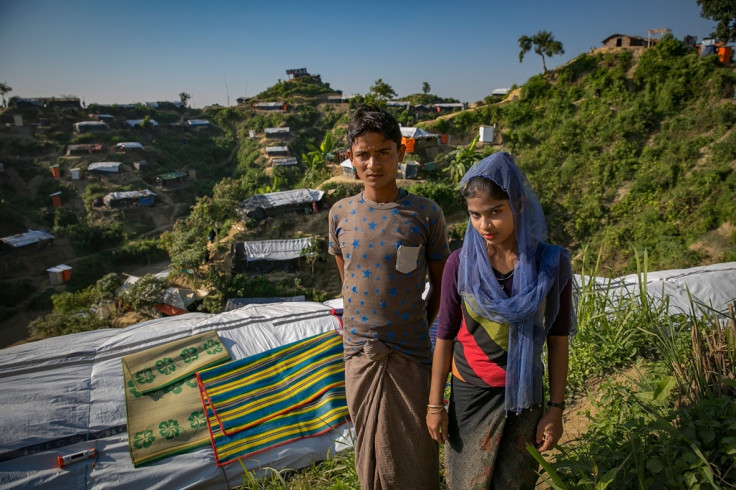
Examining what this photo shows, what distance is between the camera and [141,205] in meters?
25.3

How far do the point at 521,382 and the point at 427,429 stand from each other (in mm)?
496

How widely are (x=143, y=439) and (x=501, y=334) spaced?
271 cm

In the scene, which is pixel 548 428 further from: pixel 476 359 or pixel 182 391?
pixel 182 391

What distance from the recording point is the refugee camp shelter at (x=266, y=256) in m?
→ 14.0

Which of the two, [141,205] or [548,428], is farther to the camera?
[141,205]

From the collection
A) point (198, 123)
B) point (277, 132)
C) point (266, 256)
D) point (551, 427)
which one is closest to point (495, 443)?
point (551, 427)

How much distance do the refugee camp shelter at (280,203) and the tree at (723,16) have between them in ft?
52.6

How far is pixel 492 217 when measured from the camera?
1.26 m

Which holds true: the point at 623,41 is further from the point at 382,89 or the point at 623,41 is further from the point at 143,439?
the point at 143,439

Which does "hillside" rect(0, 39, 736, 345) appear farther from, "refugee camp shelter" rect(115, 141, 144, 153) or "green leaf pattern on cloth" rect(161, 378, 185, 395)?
"green leaf pattern on cloth" rect(161, 378, 185, 395)

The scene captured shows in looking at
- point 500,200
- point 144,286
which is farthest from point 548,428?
point 144,286

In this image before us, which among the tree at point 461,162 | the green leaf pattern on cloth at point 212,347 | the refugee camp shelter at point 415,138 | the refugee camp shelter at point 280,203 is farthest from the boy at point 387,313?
the refugee camp shelter at point 415,138

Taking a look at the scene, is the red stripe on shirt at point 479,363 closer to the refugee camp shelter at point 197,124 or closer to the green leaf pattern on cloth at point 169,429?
the green leaf pattern on cloth at point 169,429

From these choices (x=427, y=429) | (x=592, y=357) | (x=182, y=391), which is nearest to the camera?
(x=427, y=429)
